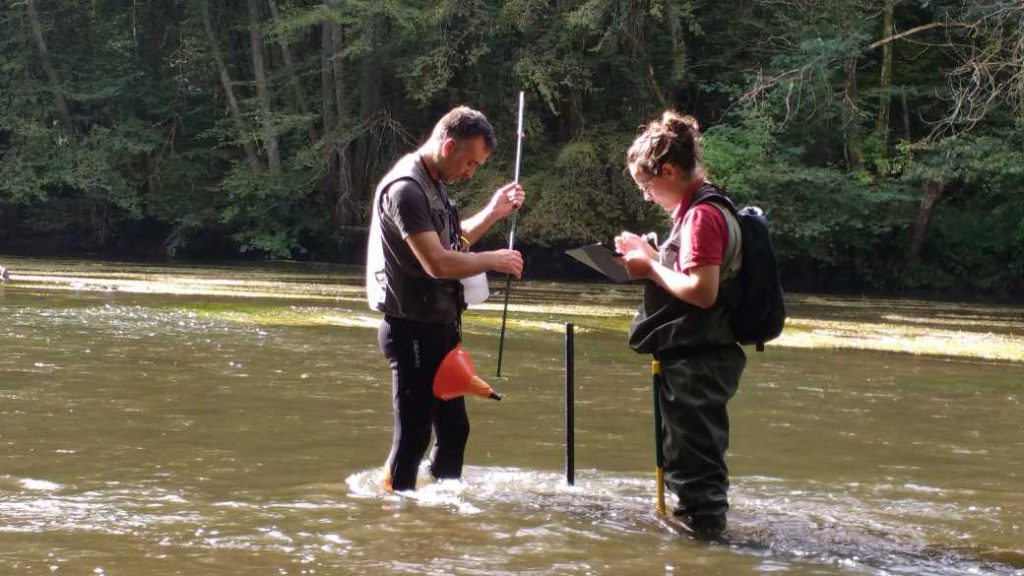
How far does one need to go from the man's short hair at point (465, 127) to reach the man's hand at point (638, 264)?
86 centimetres

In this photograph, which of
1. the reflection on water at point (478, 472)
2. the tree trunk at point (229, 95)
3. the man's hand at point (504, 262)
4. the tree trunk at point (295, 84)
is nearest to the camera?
the reflection on water at point (478, 472)

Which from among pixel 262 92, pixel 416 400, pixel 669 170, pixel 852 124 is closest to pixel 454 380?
pixel 416 400

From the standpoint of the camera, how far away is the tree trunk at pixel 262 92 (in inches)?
1356

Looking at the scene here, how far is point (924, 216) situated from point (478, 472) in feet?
79.2

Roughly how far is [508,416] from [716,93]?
2539 centimetres

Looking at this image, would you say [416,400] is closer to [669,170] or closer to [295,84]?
[669,170]

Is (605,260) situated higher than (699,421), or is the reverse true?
(605,260)

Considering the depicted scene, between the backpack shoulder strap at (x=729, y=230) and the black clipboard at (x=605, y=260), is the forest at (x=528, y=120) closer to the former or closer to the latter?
the backpack shoulder strap at (x=729, y=230)

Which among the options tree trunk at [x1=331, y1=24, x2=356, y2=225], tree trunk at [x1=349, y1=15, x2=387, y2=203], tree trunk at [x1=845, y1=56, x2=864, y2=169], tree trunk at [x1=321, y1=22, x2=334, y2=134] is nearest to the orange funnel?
tree trunk at [x1=845, y1=56, x2=864, y2=169]

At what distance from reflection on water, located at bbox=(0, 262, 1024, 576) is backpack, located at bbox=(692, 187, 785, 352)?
811 millimetres

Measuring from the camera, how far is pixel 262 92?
35219mm

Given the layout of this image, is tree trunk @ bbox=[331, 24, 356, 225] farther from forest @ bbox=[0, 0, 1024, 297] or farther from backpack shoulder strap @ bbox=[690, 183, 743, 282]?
backpack shoulder strap @ bbox=[690, 183, 743, 282]

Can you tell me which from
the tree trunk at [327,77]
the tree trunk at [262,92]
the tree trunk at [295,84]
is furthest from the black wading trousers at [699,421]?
the tree trunk at [295,84]

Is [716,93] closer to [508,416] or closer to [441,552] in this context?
[508,416]
